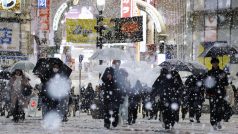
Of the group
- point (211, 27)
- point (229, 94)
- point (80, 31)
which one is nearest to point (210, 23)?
point (211, 27)

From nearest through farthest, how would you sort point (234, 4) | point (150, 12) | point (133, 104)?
point (133, 104)
point (234, 4)
point (150, 12)

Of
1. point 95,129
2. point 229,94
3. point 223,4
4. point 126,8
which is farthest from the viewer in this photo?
point 126,8

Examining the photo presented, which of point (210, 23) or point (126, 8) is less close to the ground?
point (126, 8)

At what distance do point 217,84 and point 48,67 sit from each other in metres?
4.33

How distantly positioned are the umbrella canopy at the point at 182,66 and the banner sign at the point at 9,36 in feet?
92.9

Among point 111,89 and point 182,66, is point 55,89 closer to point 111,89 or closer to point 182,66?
point 111,89

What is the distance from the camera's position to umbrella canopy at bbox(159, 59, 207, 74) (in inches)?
739

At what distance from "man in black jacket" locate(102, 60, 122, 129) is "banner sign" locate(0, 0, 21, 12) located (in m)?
32.2

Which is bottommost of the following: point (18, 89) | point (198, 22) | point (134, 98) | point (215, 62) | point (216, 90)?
point (134, 98)

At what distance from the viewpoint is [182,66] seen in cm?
1948

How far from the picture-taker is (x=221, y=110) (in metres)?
14.7

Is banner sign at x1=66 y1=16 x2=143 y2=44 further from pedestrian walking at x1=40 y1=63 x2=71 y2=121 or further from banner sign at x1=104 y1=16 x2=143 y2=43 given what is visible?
pedestrian walking at x1=40 y1=63 x2=71 y2=121

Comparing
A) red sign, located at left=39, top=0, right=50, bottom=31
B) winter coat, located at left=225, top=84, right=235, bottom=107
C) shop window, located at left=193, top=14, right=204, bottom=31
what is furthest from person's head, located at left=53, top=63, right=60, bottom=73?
red sign, located at left=39, top=0, right=50, bottom=31

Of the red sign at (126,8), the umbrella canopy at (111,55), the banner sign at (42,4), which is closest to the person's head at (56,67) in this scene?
the umbrella canopy at (111,55)
